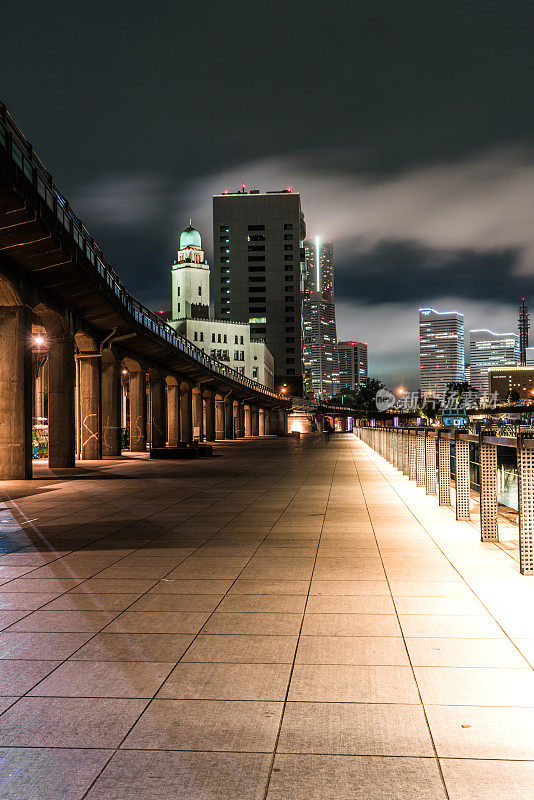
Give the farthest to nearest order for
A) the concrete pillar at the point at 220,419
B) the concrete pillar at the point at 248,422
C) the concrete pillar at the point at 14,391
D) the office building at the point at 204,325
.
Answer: the office building at the point at 204,325, the concrete pillar at the point at 248,422, the concrete pillar at the point at 220,419, the concrete pillar at the point at 14,391

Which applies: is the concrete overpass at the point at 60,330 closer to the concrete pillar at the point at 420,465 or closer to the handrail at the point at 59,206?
the handrail at the point at 59,206

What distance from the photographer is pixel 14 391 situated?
23.0 m

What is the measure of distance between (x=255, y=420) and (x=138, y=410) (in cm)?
6190

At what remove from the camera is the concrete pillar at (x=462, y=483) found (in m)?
12.6

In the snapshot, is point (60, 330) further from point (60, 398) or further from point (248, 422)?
point (248, 422)

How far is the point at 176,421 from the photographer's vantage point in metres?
57.2

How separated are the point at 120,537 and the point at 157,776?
26.4 ft

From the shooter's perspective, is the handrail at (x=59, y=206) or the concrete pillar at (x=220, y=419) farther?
the concrete pillar at (x=220, y=419)

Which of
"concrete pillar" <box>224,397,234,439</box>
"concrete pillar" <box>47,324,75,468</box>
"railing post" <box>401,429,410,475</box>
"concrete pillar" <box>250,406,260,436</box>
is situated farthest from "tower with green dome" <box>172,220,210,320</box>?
"railing post" <box>401,429,410,475</box>

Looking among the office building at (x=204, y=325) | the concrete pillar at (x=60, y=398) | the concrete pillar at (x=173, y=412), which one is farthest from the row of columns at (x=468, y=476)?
the office building at (x=204, y=325)

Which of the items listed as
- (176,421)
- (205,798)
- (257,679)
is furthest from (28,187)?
(176,421)

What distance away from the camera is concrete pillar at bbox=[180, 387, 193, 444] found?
60.8 m

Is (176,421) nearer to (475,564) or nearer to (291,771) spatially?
(475,564)

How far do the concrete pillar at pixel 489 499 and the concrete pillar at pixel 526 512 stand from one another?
2196mm
